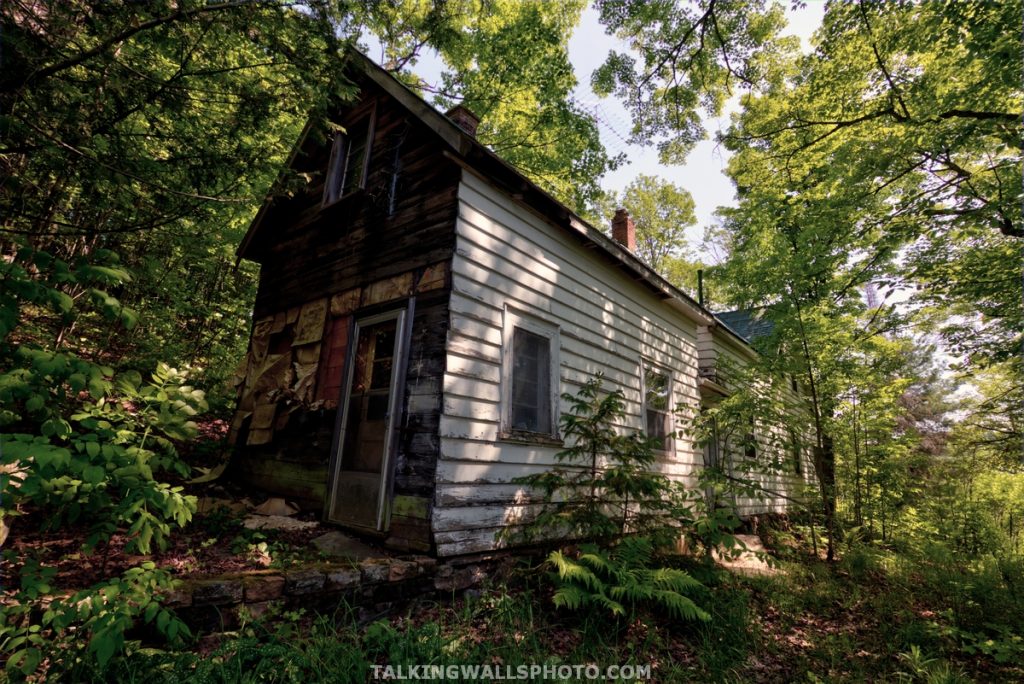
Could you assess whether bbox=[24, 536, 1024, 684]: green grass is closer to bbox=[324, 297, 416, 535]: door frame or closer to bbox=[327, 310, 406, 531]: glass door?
bbox=[324, 297, 416, 535]: door frame

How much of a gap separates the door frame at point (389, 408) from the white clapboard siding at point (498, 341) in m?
0.67

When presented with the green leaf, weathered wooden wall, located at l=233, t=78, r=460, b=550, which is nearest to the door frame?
weathered wooden wall, located at l=233, t=78, r=460, b=550

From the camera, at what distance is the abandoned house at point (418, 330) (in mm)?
5012

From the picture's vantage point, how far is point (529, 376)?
6.19 metres

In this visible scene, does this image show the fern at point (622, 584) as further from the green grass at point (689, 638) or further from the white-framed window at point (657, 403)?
the white-framed window at point (657, 403)

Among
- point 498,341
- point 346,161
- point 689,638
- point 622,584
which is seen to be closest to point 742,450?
point 689,638

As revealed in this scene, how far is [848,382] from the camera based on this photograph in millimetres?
9406

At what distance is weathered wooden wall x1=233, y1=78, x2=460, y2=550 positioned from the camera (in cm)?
496

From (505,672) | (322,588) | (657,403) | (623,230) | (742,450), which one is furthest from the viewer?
(742,450)

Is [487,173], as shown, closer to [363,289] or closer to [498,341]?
[498,341]

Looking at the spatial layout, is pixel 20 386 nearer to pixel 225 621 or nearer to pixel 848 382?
pixel 225 621

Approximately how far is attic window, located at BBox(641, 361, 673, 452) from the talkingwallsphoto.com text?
5126 millimetres

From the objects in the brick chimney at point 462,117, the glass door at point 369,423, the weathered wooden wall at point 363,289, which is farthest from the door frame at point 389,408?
the brick chimney at point 462,117

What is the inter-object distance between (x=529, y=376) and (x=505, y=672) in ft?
11.1
